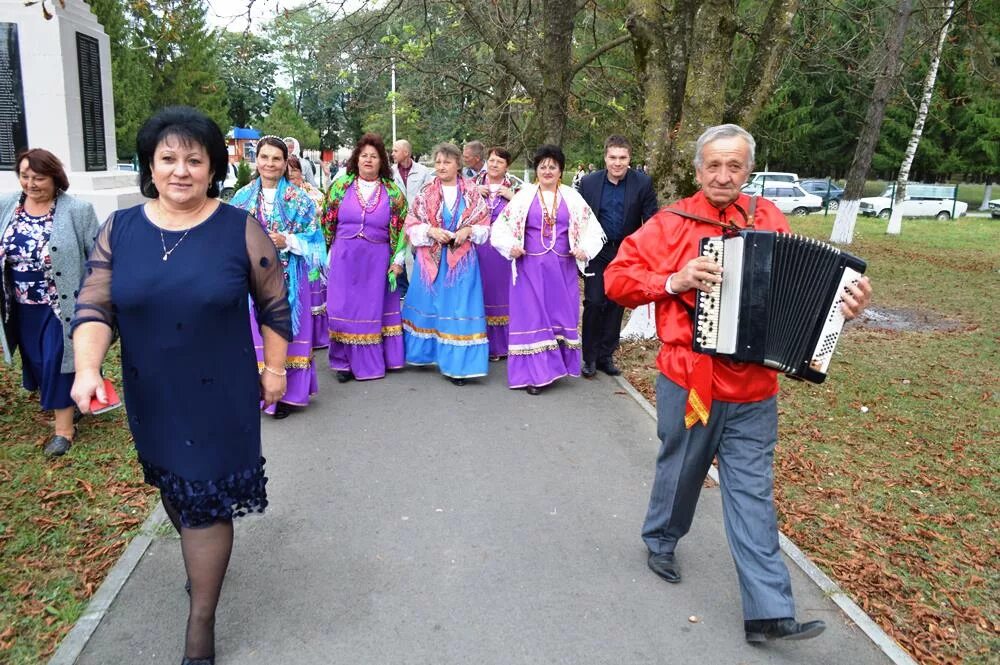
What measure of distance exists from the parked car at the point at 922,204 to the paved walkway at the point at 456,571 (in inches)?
1128

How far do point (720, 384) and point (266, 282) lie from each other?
1.87m

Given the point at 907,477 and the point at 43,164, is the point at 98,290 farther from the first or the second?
the point at 907,477

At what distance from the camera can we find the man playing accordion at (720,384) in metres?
3.17

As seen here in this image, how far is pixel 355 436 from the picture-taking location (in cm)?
562

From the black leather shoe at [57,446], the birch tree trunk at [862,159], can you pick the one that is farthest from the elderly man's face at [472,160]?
the birch tree trunk at [862,159]

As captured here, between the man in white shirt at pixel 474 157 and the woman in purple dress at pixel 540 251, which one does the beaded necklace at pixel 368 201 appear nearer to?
the woman in purple dress at pixel 540 251

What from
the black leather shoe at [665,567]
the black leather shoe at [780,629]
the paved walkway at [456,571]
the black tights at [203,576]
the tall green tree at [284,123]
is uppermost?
the tall green tree at [284,123]

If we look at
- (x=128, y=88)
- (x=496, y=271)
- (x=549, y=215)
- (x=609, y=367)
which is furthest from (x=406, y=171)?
(x=128, y=88)

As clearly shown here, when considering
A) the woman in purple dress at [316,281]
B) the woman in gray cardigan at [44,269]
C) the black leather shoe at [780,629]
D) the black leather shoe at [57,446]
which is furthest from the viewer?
the woman in purple dress at [316,281]

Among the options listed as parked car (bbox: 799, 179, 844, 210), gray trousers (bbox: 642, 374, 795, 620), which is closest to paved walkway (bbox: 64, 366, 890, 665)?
gray trousers (bbox: 642, 374, 795, 620)

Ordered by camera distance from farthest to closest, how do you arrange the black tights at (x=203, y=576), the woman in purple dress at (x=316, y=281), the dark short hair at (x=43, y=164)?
the woman in purple dress at (x=316, y=281) < the dark short hair at (x=43, y=164) < the black tights at (x=203, y=576)

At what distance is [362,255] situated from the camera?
6.96 m

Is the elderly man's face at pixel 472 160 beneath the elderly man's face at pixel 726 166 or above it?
above

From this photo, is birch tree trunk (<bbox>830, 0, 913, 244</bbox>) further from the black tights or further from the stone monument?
the black tights
